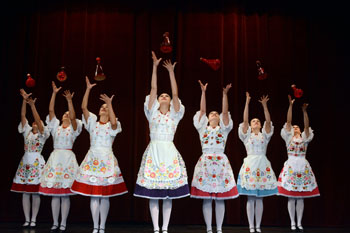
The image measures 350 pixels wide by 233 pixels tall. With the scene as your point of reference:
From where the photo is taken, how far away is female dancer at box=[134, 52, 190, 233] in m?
4.47

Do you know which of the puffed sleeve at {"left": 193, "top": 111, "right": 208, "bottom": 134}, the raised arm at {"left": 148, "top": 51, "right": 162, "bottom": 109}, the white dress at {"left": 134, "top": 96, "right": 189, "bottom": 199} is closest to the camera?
the white dress at {"left": 134, "top": 96, "right": 189, "bottom": 199}

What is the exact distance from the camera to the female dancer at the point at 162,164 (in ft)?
14.7

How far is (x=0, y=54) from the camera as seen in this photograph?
6.56 m

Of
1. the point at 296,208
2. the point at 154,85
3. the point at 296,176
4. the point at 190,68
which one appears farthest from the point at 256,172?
the point at 190,68

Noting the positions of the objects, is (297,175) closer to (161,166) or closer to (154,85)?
(161,166)

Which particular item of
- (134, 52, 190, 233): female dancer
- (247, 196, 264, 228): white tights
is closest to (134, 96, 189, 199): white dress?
(134, 52, 190, 233): female dancer

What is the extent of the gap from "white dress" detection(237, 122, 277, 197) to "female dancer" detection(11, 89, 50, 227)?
2636 mm

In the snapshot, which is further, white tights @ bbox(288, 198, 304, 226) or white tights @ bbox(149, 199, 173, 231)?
white tights @ bbox(288, 198, 304, 226)

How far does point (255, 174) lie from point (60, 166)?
7.95 ft

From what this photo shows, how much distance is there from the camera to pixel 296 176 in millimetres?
5605

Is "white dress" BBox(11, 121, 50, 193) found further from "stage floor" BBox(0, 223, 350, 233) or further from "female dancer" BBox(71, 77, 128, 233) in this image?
"female dancer" BBox(71, 77, 128, 233)

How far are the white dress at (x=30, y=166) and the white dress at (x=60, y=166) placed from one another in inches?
13.5

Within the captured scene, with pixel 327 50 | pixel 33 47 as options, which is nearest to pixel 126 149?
pixel 33 47

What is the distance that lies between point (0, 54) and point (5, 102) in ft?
2.48
